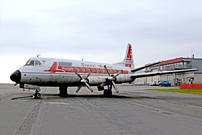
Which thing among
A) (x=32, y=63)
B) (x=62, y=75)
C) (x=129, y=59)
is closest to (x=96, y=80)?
(x=62, y=75)

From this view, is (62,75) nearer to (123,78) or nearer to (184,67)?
(123,78)

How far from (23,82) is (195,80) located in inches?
2278

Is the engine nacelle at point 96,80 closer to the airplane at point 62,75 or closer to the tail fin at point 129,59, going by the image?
the airplane at point 62,75

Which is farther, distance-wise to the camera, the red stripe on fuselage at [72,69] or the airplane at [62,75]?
the red stripe on fuselage at [72,69]

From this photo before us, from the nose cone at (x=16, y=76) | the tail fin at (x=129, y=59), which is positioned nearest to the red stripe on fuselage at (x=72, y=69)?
the nose cone at (x=16, y=76)

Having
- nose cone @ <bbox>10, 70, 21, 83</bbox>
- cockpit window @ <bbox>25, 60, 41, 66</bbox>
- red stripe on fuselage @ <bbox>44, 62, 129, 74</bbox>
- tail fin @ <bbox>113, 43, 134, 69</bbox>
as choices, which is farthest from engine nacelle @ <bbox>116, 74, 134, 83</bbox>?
nose cone @ <bbox>10, 70, 21, 83</bbox>

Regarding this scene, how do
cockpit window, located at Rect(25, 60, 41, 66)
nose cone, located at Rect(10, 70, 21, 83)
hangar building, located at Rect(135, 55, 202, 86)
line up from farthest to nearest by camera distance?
hangar building, located at Rect(135, 55, 202, 86) → cockpit window, located at Rect(25, 60, 41, 66) → nose cone, located at Rect(10, 70, 21, 83)

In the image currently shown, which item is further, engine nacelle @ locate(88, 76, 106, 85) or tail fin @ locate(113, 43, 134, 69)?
tail fin @ locate(113, 43, 134, 69)

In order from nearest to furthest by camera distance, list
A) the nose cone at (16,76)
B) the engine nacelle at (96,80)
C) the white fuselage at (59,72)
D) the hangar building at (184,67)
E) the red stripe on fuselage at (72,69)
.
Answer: the nose cone at (16,76), the white fuselage at (59,72), the red stripe on fuselage at (72,69), the engine nacelle at (96,80), the hangar building at (184,67)

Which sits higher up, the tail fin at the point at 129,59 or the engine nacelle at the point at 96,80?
the tail fin at the point at 129,59

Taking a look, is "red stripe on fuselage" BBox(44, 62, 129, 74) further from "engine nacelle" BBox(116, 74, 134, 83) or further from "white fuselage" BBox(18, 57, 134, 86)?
"engine nacelle" BBox(116, 74, 134, 83)

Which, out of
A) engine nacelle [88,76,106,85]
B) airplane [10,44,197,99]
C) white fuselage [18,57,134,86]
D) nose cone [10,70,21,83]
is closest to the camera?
nose cone [10,70,21,83]

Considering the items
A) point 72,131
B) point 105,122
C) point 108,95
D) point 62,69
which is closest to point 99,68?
point 108,95

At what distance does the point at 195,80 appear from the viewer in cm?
6631
